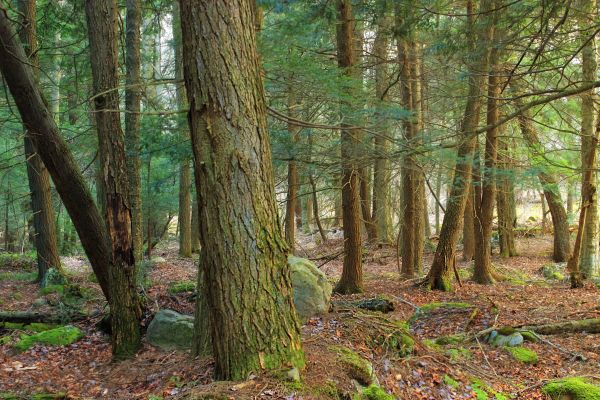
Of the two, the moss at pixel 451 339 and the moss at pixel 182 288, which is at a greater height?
the moss at pixel 182 288

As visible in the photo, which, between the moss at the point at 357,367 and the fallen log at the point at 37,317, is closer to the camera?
the moss at the point at 357,367

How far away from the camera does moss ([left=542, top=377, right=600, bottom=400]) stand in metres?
4.70

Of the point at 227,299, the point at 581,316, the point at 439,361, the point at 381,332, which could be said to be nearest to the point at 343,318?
the point at 381,332

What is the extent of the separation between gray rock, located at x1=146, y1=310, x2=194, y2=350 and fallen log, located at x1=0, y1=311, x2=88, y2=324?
2217 mm

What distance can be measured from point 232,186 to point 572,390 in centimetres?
396

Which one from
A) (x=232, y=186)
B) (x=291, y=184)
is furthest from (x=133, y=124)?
(x=232, y=186)

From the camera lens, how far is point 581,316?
291 inches

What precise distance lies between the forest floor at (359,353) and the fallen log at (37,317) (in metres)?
0.31

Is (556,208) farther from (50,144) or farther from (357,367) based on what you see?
(50,144)

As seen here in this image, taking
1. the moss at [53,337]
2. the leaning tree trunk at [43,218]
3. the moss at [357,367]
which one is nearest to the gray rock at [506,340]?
the moss at [357,367]

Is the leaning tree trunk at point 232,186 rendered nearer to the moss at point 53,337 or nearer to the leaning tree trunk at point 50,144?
the leaning tree trunk at point 50,144

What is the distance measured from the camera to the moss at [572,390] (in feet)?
15.4

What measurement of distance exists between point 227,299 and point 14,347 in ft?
14.6

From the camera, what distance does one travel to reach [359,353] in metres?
4.75
